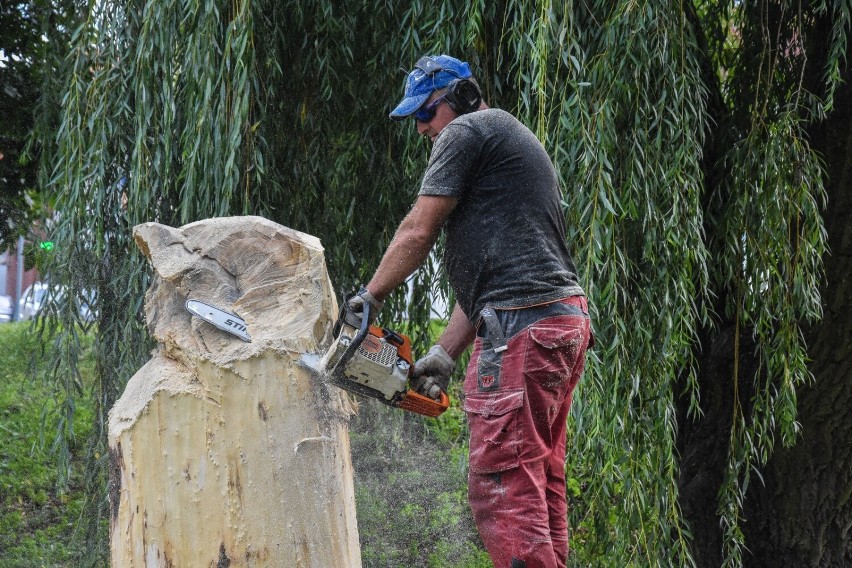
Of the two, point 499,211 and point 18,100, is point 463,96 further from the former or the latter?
point 18,100

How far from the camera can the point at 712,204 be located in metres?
3.92

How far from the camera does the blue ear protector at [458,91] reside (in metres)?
2.70

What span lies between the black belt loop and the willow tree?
2.08ft

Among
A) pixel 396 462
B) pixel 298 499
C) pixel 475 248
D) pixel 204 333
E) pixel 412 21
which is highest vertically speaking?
pixel 412 21

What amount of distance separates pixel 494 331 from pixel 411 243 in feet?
1.15

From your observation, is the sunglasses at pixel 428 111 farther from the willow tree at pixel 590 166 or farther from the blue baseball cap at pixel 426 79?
the willow tree at pixel 590 166

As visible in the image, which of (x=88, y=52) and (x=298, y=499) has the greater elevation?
(x=88, y=52)

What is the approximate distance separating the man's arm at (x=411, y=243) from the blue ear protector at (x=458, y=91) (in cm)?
37

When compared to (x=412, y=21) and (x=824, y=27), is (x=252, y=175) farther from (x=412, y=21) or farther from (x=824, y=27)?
(x=824, y=27)

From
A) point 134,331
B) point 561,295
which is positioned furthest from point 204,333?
point 134,331

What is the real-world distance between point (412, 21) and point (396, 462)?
3.20 m

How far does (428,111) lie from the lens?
9.11 ft

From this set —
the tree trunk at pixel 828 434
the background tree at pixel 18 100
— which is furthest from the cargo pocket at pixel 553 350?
the background tree at pixel 18 100

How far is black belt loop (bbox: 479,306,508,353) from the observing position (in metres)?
2.55
